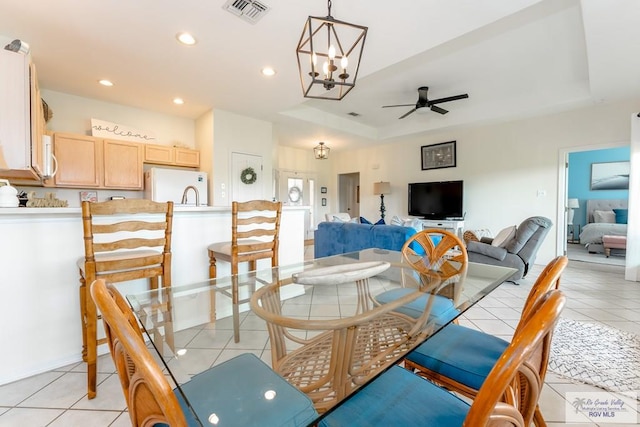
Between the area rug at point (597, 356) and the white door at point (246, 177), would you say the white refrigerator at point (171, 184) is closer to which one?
the white door at point (246, 177)

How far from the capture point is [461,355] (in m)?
1.04

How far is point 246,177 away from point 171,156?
1.19 m

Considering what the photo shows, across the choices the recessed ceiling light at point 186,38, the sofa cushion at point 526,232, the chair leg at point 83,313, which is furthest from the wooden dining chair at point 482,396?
the sofa cushion at point 526,232

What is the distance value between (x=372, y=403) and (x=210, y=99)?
13.7 ft

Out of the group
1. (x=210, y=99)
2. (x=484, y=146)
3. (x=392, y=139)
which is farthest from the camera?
(x=392, y=139)

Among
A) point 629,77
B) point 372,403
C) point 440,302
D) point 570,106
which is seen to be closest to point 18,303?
point 372,403

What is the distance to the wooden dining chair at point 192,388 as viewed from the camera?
0.48 metres

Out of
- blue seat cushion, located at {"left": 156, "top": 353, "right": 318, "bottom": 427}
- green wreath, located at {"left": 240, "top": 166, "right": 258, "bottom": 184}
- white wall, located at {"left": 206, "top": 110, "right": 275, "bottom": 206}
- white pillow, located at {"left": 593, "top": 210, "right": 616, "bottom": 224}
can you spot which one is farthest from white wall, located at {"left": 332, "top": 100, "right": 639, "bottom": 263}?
blue seat cushion, located at {"left": 156, "top": 353, "right": 318, "bottom": 427}

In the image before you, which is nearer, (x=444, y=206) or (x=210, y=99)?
(x=210, y=99)

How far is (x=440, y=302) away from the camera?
1.36 meters

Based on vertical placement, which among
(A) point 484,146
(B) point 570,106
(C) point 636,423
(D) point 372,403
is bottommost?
(C) point 636,423

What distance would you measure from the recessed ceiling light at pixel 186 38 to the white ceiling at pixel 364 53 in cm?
7

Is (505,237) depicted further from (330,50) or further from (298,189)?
(298,189)

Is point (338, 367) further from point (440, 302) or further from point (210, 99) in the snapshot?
point (210, 99)
